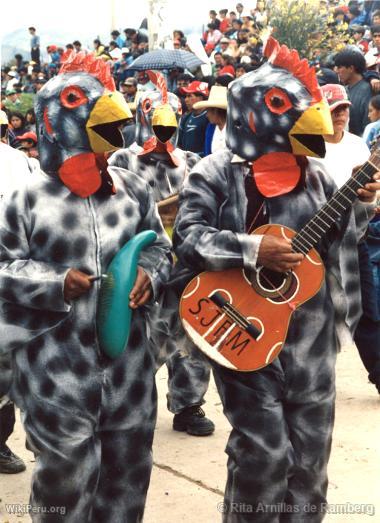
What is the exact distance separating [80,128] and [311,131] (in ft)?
2.86

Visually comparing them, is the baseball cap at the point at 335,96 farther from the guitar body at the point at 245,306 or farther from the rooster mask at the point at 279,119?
the guitar body at the point at 245,306

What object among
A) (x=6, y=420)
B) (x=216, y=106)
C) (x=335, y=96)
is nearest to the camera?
(x=6, y=420)

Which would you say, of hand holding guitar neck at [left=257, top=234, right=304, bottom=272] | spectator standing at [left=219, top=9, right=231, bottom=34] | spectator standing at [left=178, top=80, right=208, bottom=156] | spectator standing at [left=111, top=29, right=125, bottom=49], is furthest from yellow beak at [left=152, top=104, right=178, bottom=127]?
spectator standing at [left=111, top=29, right=125, bottom=49]

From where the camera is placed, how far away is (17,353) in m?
3.57

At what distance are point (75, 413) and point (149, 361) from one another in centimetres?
38

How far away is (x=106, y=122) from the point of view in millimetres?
3590

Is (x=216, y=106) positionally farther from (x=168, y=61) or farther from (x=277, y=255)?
(x=168, y=61)

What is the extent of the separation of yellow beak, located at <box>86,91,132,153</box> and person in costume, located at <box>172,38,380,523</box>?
1.34 feet

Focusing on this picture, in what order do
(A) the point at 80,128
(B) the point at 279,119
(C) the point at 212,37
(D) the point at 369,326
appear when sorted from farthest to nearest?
(C) the point at 212,37, (D) the point at 369,326, (B) the point at 279,119, (A) the point at 80,128

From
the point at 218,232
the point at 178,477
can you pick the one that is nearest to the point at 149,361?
the point at 218,232

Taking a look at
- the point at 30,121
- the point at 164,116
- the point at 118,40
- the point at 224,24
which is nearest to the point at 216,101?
the point at 164,116

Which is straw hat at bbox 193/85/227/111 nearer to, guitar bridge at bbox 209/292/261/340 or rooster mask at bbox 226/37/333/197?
rooster mask at bbox 226/37/333/197

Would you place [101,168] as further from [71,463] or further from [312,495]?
[312,495]

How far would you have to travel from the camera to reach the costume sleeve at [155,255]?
3645 mm
